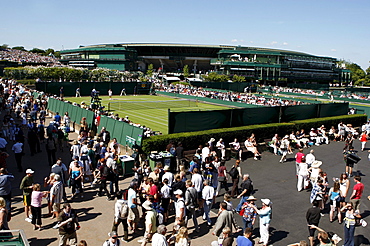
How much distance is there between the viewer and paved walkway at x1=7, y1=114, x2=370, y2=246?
9023 mm

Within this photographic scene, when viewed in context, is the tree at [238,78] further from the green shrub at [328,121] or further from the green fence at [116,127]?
the green fence at [116,127]

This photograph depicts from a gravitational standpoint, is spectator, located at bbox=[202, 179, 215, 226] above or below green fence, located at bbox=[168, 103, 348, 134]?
below

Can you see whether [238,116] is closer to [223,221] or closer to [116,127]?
[116,127]

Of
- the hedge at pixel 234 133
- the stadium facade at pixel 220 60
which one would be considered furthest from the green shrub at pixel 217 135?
the stadium facade at pixel 220 60

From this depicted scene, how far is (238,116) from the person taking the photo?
20891 millimetres

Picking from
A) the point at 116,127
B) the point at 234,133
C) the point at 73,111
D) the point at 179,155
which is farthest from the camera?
the point at 73,111

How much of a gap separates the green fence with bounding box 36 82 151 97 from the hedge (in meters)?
30.2

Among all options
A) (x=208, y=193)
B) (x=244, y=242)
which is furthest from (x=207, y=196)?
(x=244, y=242)

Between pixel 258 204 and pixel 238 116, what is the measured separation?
9.79 metres

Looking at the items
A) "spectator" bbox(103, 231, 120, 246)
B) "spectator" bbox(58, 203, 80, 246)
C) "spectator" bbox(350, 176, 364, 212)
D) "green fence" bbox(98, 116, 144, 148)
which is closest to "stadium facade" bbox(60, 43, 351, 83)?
"green fence" bbox(98, 116, 144, 148)

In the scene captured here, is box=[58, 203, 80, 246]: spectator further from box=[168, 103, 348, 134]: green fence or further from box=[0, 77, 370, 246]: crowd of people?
box=[168, 103, 348, 134]: green fence

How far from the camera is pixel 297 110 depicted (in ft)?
81.1

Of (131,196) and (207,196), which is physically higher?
(131,196)

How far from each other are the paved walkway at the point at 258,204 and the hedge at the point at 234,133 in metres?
2.15
